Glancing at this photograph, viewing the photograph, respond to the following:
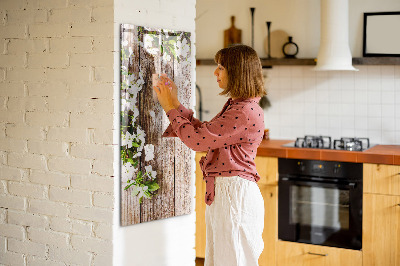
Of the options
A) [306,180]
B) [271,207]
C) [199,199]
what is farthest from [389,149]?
[199,199]

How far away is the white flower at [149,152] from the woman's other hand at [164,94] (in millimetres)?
232

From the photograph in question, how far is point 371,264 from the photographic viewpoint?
3900 mm

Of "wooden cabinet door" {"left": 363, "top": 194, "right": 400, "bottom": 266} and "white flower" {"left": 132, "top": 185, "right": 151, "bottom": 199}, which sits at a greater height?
"white flower" {"left": 132, "top": 185, "right": 151, "bottom": 199}

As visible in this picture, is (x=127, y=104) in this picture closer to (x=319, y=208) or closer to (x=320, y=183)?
(x=320, y=183)

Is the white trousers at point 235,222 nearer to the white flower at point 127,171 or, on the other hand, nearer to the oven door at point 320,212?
the white flower at point 127,171

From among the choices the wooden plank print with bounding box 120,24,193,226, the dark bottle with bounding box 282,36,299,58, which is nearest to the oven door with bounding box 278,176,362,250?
the dark bottle with bounding box 282,36,299,58

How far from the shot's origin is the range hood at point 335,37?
4250 millimetres

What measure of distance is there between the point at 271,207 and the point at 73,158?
1.80 meters

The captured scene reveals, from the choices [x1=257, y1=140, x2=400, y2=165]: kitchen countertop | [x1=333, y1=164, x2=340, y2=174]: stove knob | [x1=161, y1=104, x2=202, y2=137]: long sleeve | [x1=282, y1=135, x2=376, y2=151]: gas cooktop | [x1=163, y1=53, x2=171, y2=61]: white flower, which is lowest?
[x1=333, y1=164, x2=340, y2=174]: stove knob

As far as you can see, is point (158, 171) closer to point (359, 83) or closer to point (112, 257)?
point (112, 257)

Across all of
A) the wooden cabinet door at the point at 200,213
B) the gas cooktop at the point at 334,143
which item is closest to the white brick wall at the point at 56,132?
the wooden cabinet door at the point at 200,213

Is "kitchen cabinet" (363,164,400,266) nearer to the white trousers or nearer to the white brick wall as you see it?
the white trousers

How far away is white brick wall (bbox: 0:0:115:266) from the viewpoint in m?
2.76

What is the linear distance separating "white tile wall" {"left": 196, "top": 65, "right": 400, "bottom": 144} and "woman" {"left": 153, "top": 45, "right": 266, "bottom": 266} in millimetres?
2053
